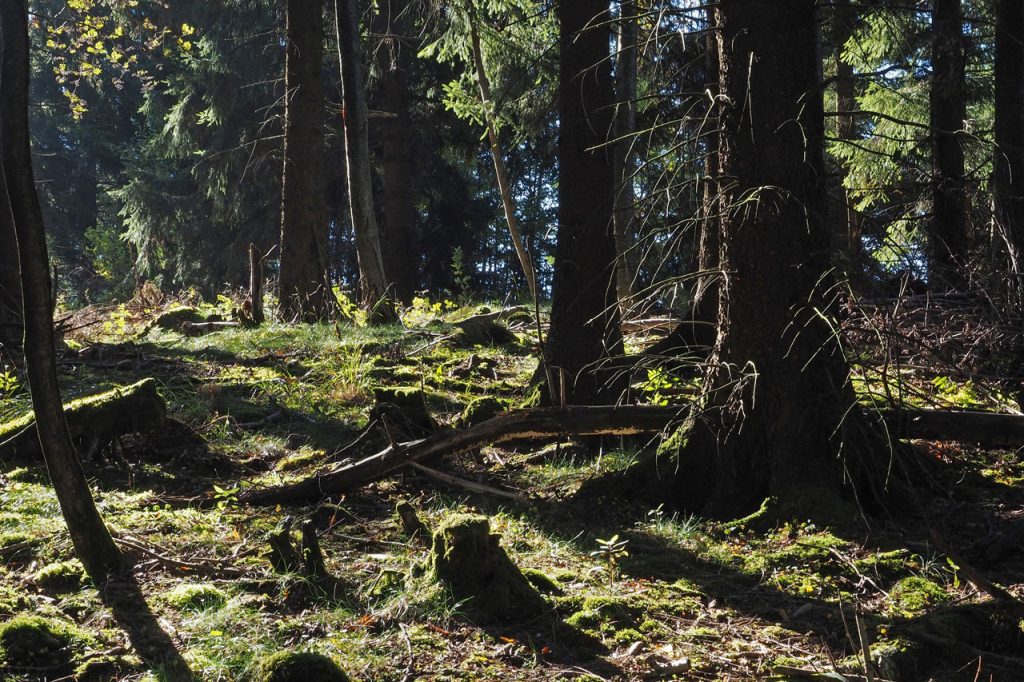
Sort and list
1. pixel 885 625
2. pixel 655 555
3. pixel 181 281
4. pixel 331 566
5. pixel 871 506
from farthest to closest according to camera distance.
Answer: pixel 181 281
pixel 871 506
pixel 655 555
pixel 331 566
pixel 885 625

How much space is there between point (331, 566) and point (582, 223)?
3631 millimetres

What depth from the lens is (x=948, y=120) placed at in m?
9.71

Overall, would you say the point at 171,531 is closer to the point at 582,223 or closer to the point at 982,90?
the point at 582,223

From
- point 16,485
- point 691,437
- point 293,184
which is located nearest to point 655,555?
point 691,437

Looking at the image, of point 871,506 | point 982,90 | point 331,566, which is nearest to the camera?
point 331,566

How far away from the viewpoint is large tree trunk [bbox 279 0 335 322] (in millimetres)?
13156

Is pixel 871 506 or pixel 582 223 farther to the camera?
pixel 582 223

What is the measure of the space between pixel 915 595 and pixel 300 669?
9.35 feet

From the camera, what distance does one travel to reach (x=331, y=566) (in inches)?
176

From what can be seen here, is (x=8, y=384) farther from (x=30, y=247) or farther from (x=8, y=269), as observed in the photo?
(x=30, y=247)

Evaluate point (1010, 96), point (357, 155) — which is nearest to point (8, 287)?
point (357, 155)

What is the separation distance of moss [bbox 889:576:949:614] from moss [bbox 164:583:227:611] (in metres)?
3.13

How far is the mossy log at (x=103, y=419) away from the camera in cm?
590

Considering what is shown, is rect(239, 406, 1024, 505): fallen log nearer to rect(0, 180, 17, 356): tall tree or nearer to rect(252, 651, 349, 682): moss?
rect(252, 651, 349, 682): moss
